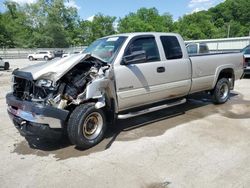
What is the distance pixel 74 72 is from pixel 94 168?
173 centimetres

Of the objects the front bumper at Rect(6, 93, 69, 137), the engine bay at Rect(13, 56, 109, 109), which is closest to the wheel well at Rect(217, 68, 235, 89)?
the engine bay at Rect(13, 56, 109, 109)

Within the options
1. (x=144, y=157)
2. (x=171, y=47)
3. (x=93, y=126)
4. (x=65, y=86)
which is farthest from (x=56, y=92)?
(x=171, y=47)

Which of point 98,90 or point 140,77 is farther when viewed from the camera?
point 140,77

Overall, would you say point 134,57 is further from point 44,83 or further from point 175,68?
point 44,83

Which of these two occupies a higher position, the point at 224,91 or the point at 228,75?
the point at 228,75

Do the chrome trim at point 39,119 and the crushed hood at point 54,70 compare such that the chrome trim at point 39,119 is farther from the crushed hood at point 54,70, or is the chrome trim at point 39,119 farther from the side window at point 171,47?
the side window at point 171,47

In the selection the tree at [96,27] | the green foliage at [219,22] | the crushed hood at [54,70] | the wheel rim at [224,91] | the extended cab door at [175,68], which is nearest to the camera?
the crushed hood at [54,70]

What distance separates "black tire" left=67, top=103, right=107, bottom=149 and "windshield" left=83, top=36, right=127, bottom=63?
1042mm

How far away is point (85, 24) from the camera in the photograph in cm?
7700

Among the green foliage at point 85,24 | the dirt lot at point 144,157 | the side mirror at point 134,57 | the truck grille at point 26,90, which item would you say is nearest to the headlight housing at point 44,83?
the truck grille at point 26,90

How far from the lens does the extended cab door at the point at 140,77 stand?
5.05m

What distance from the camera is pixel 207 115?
661 centimetres

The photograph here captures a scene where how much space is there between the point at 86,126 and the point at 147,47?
212cm

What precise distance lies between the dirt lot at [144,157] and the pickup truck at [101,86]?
1.32 feet
